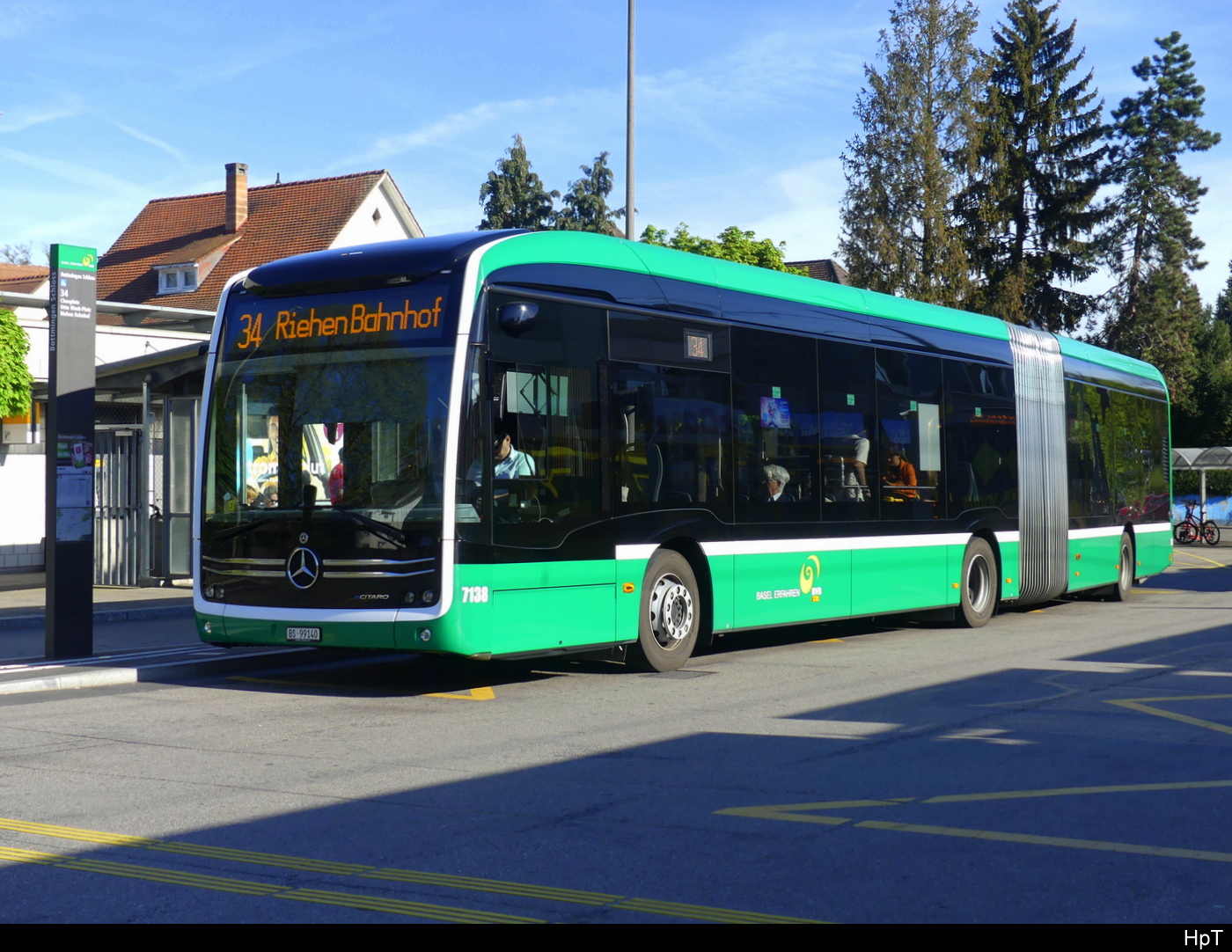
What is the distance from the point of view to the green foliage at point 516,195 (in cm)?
7525

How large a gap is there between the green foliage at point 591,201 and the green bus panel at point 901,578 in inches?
2398

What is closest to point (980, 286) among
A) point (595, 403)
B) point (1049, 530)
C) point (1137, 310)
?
point (1137, 310)

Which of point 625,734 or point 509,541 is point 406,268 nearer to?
point 509,541

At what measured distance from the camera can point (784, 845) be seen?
5.71 m

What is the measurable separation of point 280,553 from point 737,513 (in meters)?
4.11

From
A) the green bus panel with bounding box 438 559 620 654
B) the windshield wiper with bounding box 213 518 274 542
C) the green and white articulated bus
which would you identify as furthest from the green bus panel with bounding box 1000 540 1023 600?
the windshield wiper with bounding box 213 518 274 542

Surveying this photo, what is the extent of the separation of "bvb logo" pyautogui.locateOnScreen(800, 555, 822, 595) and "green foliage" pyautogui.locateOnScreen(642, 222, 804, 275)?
90.3 feet

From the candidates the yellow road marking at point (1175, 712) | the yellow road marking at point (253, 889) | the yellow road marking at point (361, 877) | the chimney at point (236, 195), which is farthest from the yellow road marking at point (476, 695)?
the chimney at point (236, 195)

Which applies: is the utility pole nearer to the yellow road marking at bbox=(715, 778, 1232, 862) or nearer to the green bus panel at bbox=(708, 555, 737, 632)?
the green bus panel at bbox=(708, 555, 737, 632)

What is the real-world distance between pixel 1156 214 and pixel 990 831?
52.6 metres

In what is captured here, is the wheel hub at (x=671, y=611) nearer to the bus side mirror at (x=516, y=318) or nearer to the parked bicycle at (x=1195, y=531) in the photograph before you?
the bus side mirror at (x=516, y=318)

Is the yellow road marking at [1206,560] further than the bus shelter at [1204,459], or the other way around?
the bus shelter at [1204,459]

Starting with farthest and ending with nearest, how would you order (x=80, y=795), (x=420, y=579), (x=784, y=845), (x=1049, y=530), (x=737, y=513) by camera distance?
(x=1049, y=530) → (x=737, y=513) → (x=420, y=579) → (x=80, y=795) → (x=784, y=845)

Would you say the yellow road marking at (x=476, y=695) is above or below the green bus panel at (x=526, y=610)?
below
